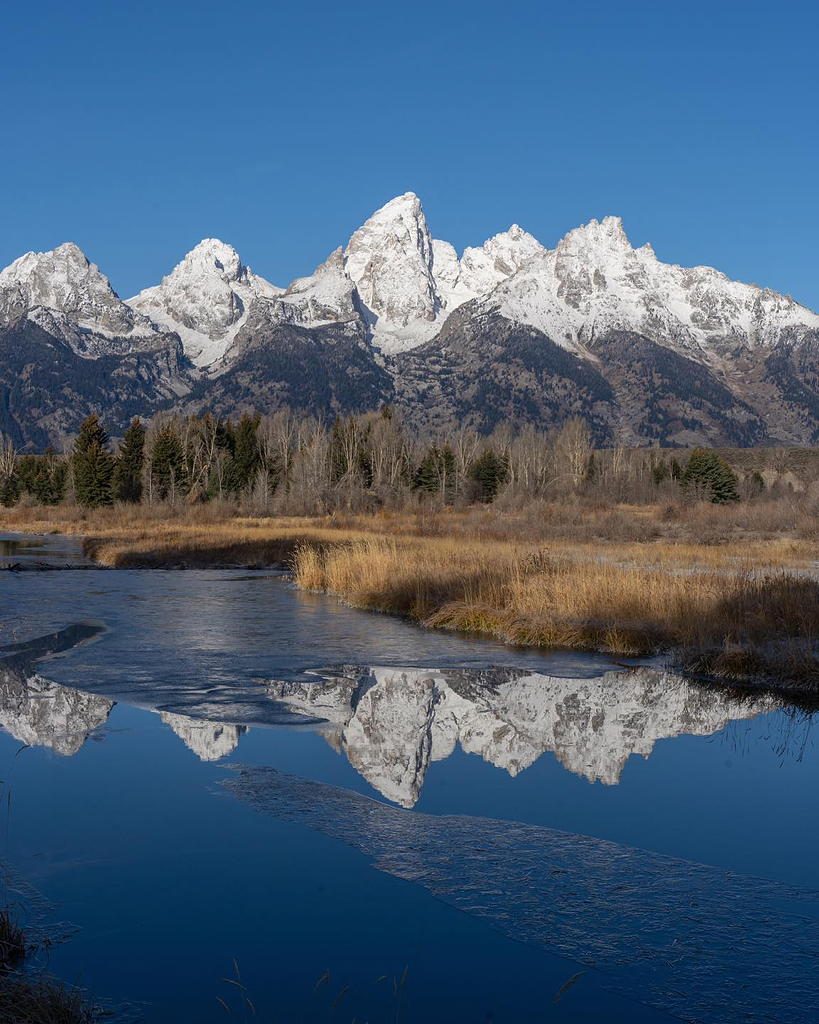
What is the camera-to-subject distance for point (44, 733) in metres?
11.3

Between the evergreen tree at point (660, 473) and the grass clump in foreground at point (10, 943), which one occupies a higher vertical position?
the evergreen tree at point (660, 473)

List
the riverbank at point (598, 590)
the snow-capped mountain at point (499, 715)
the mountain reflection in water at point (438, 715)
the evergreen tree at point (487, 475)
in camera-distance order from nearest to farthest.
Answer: the snow-capped mountain at point (499, 715)
the mountain reflection in water at point (438, 715)
the riverbank at point (598, 590)
the evergreen tree at point (487, 475)

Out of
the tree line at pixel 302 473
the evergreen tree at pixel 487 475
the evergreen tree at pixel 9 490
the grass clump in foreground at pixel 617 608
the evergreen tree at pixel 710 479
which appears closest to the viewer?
the grass clump in foreground at pixel 617 608

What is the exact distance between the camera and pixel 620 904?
6.76 metres

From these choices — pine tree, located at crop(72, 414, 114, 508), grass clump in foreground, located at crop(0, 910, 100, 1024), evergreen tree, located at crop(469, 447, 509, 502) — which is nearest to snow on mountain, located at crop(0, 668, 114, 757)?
grass clump in foreground, located at crop(0, 910, 100, 1024)

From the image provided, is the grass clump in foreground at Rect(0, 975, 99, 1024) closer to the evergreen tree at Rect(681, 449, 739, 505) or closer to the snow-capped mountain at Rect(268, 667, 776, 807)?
the snow-capped mountain at Rect(268, 667, 776, 807)

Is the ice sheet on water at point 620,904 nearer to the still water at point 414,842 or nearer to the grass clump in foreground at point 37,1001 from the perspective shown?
the still water at point 414,842

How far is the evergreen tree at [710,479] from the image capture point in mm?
98438

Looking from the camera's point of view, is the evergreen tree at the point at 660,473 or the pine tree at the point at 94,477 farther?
the evergreen tree at the point at 660,473

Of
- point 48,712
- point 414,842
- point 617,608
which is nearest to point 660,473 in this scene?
point 617,608

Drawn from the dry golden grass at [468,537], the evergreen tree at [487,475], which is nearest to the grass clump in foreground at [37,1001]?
the dry golden grass at [468,537]

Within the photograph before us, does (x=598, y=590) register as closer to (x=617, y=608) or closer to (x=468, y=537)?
(x=617, y=608)

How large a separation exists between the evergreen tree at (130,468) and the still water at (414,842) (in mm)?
81061

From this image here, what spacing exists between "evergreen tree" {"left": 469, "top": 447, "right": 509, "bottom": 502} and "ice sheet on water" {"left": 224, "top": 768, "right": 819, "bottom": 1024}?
98344mm
